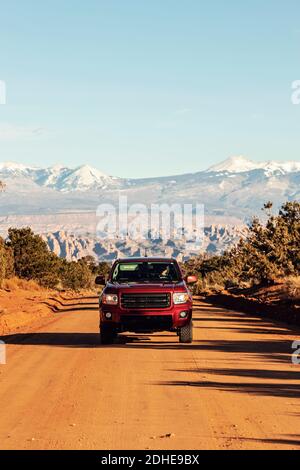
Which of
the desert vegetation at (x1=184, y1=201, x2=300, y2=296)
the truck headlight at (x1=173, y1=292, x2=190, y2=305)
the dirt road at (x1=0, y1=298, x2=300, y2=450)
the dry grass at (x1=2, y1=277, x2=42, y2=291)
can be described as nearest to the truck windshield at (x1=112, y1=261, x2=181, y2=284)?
the truck headlight at (x1=173, y1=292, x2=190, y2=305)

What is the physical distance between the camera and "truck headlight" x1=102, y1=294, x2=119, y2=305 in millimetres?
18516

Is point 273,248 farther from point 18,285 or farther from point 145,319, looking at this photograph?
point 145,319

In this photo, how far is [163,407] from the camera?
430 inches

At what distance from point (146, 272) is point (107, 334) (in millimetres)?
1936

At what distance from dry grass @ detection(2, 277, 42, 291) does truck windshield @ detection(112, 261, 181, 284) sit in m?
35.8

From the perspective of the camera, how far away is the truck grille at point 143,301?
18438mm

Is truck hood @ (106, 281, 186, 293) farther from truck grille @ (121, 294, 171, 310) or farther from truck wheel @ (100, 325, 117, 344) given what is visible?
truck wheel @ (100, 325, 117, 344)

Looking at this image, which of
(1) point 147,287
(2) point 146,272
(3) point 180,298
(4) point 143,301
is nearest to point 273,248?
(2) point 146,272

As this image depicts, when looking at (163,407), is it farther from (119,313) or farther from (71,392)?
(119,313)

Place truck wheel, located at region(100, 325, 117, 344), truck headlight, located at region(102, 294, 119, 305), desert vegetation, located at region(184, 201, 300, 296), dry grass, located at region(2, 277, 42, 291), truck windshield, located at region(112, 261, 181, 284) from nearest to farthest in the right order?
truck headlight, located at region(102, 294, 119, 305) < truck wheel, located at region(100, 325, 117, 344) < truck windshield, located at region(112, 261, 181, 284) < desert vegetation, located at region(184, 201, 300, 296) < dry grass, located at region(2, 277, 42, 291)

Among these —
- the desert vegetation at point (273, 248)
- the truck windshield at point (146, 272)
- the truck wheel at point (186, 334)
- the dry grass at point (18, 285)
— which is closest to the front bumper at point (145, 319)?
the truck wheel at point (186, 334)

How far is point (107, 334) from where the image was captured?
61.8 ft

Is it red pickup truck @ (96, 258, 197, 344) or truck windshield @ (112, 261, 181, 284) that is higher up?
truck windshield @ (112, 261, 181, 284)
